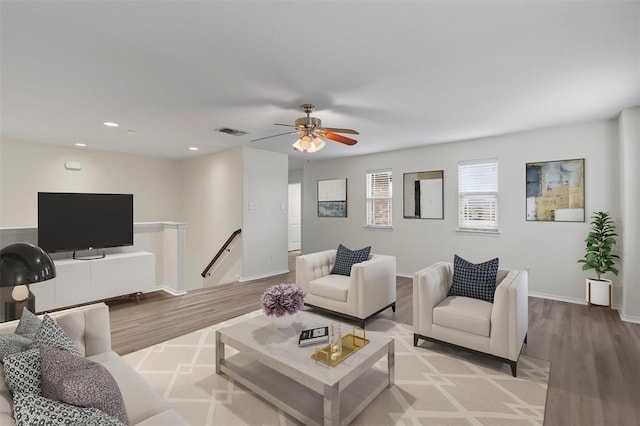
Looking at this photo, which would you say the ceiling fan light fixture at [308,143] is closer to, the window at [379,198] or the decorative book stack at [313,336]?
the decorative book stack at [313,336]

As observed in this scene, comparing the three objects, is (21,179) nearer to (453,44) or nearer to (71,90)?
(71,90)

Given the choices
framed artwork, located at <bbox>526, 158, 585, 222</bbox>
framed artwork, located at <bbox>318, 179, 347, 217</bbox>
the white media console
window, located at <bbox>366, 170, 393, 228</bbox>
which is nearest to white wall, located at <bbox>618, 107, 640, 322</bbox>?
framed artwork, located at <bbox>526, 158, 585, 222</bbox>

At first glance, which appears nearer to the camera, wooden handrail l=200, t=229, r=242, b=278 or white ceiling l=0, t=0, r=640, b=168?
white ceiling l=0, t=0, r=640, b=168

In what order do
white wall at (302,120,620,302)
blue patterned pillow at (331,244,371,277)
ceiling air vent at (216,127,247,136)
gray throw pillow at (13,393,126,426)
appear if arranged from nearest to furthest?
gray throw pillow at (13,393,126,426)
blue patterned pillow at (331,244,371,277)
white wall at (302,120,620,302)
ceiling air vent at (216,127,247,136)

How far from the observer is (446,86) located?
3.00m

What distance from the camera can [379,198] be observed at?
6473 mm

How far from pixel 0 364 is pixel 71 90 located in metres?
2.80

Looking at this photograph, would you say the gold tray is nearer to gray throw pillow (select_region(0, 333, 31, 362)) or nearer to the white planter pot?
gray throw pillow (select_region(0, 333, 31, 362))

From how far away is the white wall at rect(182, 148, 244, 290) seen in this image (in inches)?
232

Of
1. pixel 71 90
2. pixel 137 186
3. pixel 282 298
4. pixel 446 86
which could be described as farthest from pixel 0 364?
pixel 137 186

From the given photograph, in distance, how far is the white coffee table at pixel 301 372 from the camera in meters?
1.83

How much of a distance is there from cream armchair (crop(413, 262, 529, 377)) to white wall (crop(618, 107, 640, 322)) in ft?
6.26

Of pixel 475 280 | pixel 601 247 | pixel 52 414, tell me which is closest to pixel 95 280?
pixel 52 414

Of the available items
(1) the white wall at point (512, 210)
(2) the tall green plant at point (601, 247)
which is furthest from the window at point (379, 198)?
(2) the tall green plant at point (601, 247)
